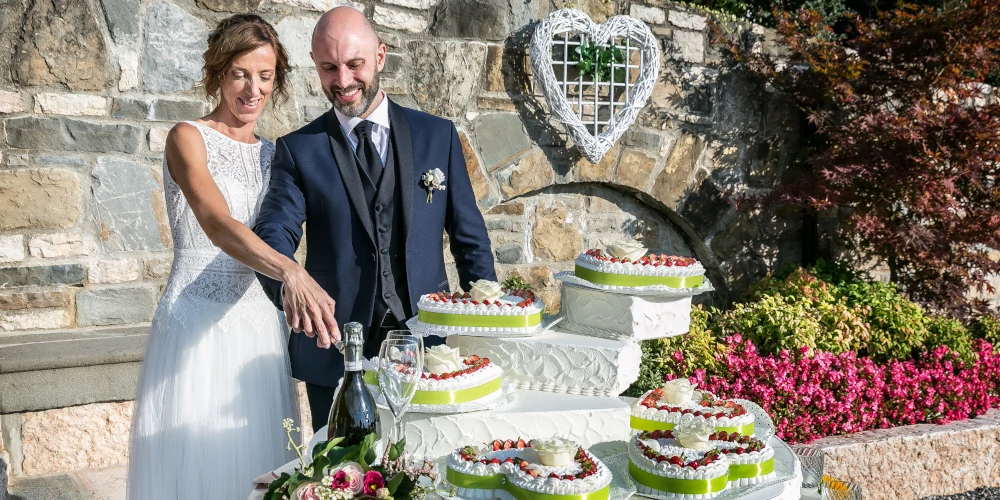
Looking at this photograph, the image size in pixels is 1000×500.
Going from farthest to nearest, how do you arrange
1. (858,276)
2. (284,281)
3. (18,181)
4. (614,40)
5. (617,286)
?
(858,276) → (614,40) → (18,181) → (617,286) → (284,281)

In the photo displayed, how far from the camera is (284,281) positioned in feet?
7.61

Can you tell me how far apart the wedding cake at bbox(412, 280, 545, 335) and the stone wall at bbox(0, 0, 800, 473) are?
226 cm

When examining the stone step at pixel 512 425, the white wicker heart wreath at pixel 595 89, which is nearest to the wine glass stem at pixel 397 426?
the stone step at pixel 512 425

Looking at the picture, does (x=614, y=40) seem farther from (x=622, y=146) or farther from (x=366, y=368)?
(x=366, y=368)

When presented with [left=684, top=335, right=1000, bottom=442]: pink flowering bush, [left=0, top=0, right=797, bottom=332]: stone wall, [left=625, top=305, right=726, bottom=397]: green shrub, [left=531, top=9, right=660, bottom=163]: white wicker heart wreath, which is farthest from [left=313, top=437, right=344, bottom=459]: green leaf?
[left=531, top=9, right=660, bottom=163]: white wicker heart wreath

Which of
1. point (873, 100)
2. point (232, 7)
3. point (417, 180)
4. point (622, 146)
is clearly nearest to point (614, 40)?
point (622, 146)

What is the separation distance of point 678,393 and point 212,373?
1.45 m

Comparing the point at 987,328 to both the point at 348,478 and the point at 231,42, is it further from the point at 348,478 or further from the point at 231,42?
the point at 348,478

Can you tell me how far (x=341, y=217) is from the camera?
9.50ft

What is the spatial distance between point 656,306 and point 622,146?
11.7ft

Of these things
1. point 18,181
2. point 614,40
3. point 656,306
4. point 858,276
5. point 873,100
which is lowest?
point 858,276

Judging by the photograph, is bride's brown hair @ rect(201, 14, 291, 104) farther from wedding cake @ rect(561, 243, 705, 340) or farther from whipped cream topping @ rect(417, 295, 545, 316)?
wedding cake @ rect(561, 243, 705, 340)

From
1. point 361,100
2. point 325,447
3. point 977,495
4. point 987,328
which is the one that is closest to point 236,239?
point 361,100

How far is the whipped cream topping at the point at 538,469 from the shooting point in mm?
1836
